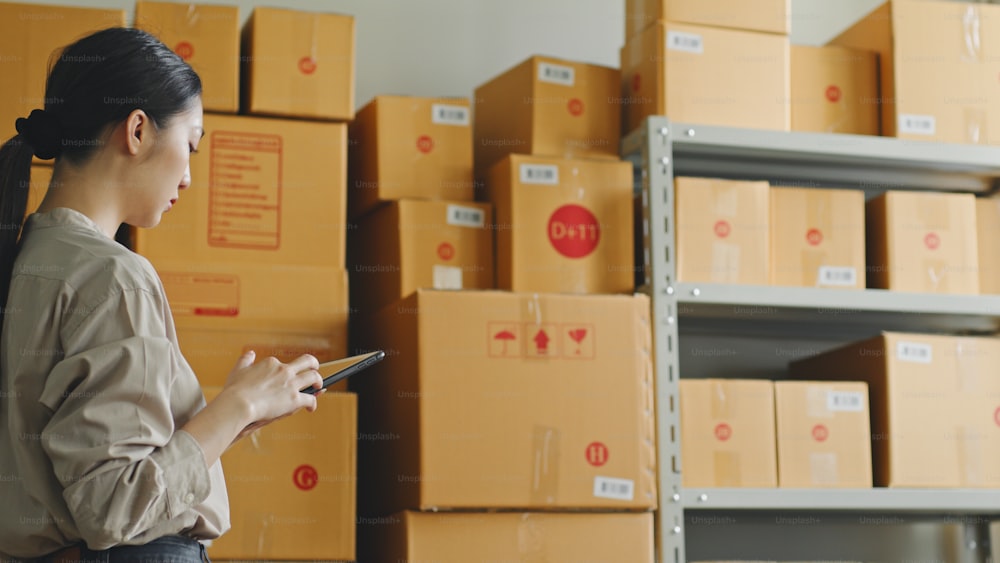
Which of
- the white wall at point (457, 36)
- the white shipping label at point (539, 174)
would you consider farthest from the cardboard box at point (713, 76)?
the white wall at point (457, 36)

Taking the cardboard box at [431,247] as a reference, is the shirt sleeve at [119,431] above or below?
below

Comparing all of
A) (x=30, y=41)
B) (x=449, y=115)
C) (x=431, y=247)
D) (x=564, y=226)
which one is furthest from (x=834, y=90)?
(x=30, y=41)

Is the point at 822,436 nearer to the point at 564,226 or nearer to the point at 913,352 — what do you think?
the point at 913,352

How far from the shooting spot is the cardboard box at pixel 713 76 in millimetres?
2381

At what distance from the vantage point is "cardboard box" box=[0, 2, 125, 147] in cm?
211

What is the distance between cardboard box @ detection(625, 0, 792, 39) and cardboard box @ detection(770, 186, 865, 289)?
0.33 metres

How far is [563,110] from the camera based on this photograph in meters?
2.42

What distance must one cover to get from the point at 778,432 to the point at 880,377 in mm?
247

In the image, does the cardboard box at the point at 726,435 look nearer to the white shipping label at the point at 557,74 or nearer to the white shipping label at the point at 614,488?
the white shipping label at the point at 614,488

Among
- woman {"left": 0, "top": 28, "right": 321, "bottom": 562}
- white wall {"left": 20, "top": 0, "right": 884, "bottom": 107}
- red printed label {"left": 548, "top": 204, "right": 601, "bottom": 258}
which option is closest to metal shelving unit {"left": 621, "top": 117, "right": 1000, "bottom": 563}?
red printed label {"left": 548, "top": 204, "right": 601, "bottom": 258}

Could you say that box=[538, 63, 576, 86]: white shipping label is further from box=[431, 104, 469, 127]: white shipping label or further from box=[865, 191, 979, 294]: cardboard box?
box=[865, 191, 979, 294]: cardboard box

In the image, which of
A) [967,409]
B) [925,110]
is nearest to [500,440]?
[967,409]

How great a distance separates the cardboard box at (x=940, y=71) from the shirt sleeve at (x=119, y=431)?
72.0 inches

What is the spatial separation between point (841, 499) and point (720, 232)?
0.56 m
